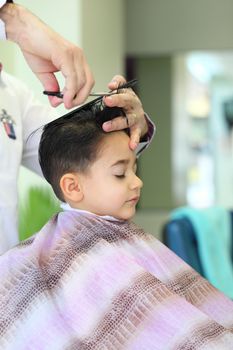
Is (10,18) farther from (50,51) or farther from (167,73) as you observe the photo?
(167,73)

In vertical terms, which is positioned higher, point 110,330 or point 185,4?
point 185,4

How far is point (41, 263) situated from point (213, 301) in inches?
13.6

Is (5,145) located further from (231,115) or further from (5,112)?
(231,115)

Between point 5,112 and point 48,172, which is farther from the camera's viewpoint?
point 5,112

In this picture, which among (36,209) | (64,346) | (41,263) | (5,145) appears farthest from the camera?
(36,209)

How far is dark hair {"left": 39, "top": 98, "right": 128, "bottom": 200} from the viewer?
4.30 feet

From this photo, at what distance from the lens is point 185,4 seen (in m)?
4.88

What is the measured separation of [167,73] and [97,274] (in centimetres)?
470

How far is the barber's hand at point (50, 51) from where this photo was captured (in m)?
1.21

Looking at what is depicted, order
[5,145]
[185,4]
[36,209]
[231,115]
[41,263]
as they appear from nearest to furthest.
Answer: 1. [41,263]
2. [5,145]
3. [36,209]
4. [185,4]
5. [231,115]

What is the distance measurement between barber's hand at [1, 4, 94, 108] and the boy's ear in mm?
158

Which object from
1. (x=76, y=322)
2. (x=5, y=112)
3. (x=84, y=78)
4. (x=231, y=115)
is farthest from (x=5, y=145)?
(x=231, y=115)

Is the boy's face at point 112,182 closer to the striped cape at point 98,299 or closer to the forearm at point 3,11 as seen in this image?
the striped cape at point 98,299

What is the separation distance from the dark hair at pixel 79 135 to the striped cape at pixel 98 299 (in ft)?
0.40
